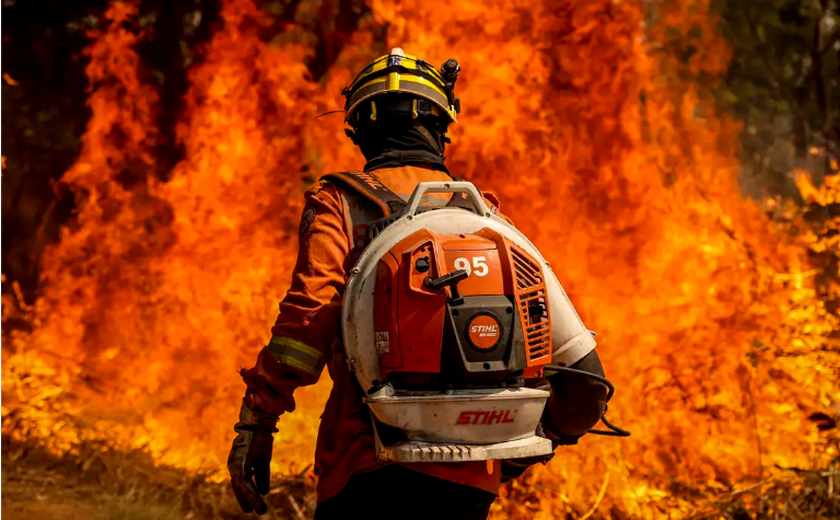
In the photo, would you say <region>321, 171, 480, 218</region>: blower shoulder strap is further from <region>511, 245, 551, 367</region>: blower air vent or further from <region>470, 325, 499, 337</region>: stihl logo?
<region>470, 325, 499, 337</region>: stihl logo

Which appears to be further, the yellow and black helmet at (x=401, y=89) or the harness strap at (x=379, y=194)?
the yellow and black helmet at (x=401, y=89)

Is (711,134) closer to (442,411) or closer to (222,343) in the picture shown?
(222,343)

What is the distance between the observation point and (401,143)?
284cm

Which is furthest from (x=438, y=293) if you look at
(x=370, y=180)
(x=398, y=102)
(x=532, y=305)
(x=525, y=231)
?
(x=525, y=231)

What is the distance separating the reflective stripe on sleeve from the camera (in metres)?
2.42

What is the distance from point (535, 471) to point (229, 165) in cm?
366

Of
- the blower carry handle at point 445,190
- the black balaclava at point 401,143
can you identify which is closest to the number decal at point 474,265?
the blower carry handle at point 445,190

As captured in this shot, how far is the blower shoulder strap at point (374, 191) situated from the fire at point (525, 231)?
346cm

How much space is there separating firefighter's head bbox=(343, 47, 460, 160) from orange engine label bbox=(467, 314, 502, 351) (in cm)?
97

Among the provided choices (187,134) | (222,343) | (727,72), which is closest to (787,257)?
(727,72)

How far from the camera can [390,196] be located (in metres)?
2.59

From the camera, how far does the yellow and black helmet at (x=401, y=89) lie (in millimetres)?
2824

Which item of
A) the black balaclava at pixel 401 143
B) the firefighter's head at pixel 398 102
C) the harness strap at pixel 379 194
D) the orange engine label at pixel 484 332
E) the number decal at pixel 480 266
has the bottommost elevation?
the orange engine label at pixel 484 332

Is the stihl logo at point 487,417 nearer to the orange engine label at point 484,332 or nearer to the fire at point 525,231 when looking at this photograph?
the orange engine label at point 484,332
